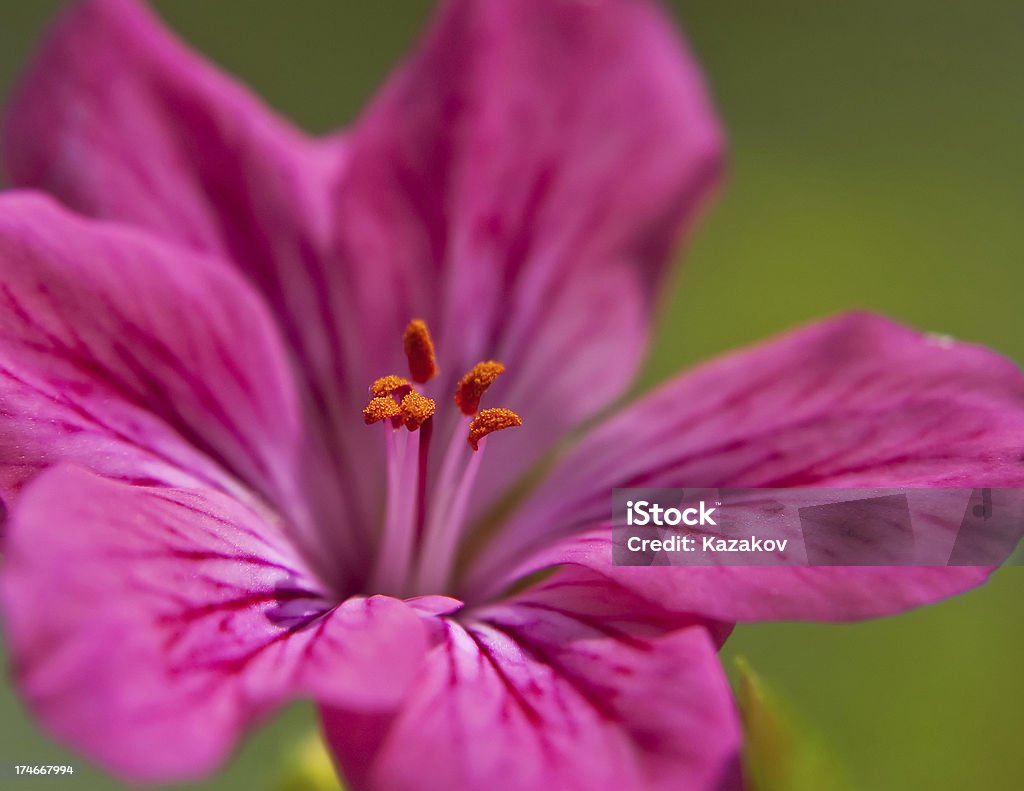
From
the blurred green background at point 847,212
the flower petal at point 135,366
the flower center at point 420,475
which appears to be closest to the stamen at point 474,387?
the flower center at point 420,475

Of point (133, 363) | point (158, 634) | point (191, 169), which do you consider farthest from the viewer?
point (191, 169)

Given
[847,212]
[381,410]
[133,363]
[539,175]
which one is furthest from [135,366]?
[847,212]

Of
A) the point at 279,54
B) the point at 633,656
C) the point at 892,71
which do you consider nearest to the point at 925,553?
the point at 633,656

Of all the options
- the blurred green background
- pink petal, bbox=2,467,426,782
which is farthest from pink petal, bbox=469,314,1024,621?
the blurred green background

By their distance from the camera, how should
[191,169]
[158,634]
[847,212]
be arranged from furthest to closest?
[847,212] < [191,169] < [158,634]

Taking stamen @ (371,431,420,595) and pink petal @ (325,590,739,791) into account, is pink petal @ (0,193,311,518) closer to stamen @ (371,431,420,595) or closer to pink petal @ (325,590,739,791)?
stamen @ (371,431,420,595)

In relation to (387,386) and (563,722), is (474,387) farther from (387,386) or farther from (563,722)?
(563,722)

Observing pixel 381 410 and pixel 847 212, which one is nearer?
pixel 381 410
